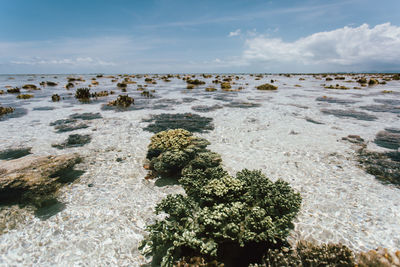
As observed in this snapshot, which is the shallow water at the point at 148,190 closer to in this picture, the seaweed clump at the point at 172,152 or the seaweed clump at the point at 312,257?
the seaweed clump at the point at 172,152

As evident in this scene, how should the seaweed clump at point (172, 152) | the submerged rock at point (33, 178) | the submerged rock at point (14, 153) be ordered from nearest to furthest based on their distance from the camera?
the submerged rock at point (33, 178) < the seaweed clump at point (172, 152) < the submerged rock at point (14, 153)

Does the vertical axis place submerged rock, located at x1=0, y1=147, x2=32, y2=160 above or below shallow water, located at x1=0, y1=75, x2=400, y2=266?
above

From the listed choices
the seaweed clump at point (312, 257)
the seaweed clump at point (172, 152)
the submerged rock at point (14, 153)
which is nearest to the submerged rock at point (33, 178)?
the submerged rock at point (14, 153)

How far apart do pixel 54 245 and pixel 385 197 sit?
29.3 feet

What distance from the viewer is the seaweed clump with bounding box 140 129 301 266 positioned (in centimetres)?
394

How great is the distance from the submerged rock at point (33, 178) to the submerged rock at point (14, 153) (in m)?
1.57

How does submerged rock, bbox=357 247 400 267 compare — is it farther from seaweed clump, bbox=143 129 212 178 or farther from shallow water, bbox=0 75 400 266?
seaweed clump, bbox=143 129 212 178

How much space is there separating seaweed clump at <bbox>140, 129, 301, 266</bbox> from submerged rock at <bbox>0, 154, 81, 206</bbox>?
3885 millimetres

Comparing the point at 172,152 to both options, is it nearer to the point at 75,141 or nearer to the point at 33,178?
the point at 33,178

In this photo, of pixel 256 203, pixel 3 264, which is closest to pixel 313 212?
pixel 256 203

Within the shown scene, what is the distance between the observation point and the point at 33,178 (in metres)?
6.54

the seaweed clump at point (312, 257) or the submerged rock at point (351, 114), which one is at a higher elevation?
the submerged rock at point (351, 114)

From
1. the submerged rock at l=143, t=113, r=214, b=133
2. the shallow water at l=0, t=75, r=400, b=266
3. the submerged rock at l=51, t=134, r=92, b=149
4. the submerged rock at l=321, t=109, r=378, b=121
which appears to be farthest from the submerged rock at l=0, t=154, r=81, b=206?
the submerged rock at l=321, t=109, r=378, b=121

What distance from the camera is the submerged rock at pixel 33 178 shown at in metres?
5.81
